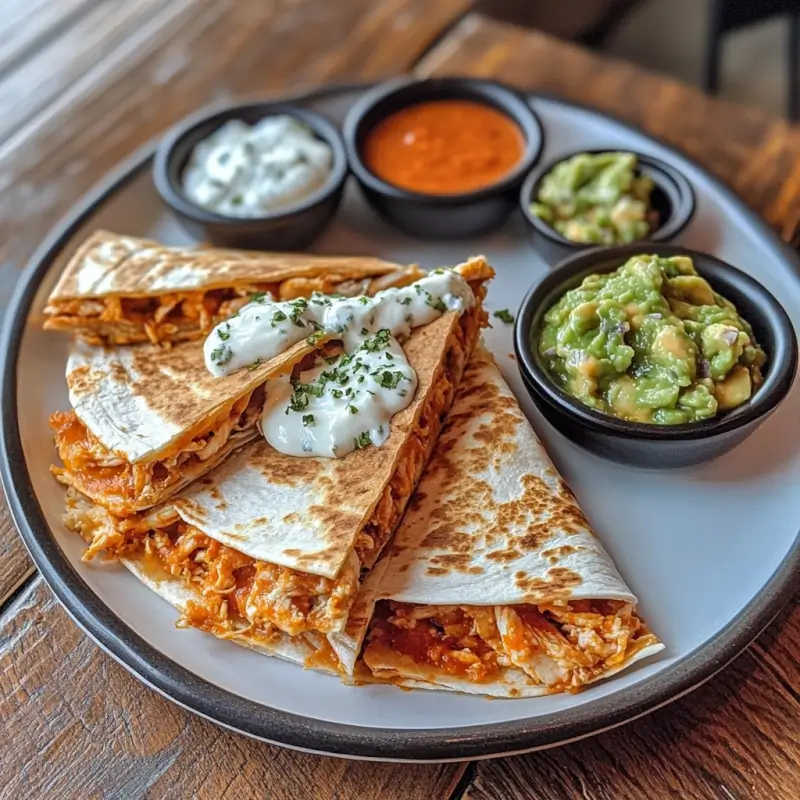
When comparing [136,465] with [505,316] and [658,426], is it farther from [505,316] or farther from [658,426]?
[658,426]

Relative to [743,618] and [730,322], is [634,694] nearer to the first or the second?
[743,618]

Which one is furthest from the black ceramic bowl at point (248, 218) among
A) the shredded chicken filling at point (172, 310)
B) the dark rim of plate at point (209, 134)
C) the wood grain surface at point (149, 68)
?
the wood grain surface at point (149, 68)

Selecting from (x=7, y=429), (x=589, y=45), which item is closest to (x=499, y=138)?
(x=7, y=429)

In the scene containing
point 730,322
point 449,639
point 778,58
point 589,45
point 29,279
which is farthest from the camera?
point 778,58

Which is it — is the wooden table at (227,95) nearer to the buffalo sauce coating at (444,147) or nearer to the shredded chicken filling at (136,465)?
the shredded chicken filling at (136,465)

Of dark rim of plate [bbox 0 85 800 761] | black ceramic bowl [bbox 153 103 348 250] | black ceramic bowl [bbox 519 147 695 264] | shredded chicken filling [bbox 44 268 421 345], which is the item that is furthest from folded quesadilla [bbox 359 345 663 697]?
black ceramic bowl [bbox 153 103 348 250]

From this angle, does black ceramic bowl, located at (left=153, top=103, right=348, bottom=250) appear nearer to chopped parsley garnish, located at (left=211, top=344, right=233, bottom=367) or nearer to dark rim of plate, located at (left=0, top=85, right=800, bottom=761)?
chopped parsley garnish, located at (left=211, top=344, right=233, bottom=367)
